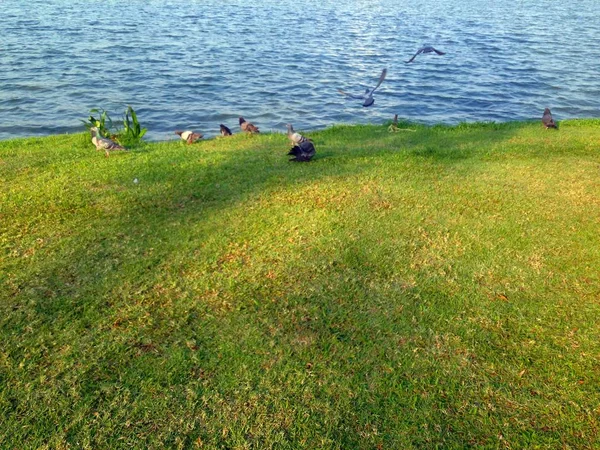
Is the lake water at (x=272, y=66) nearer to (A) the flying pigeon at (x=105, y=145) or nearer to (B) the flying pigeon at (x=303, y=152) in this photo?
(A) the flying pigeon at (x=105, y=145)

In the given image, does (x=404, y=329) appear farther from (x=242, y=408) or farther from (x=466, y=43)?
(x=466, y=43)

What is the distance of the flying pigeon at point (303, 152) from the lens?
7.39 m

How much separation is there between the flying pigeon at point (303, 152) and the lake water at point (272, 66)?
5101mm

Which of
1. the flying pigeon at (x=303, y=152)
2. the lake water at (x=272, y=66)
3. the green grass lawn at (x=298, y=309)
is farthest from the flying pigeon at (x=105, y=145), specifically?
the lake water at (x=272, y=66)

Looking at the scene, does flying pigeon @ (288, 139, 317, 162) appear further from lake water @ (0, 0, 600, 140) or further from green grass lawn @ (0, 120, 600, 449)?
lake water @ (0, 0, 600, 140)

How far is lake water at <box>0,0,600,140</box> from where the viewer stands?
13.6 metres

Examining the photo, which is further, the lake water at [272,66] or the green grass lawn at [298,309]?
the lake water at [272,66]

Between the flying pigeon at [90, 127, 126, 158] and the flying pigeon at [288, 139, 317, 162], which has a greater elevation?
the flying pigeon at [288, 139, 317, 162]

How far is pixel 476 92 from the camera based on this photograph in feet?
52.9

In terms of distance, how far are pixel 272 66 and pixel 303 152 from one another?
11.6 meters

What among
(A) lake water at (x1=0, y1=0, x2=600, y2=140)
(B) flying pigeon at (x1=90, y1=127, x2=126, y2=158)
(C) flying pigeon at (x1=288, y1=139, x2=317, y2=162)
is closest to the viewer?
(C) flying pigeon at (x1=288, y1=139, x2=317, y2=162)

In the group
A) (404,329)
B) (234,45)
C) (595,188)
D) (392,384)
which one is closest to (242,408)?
(392,384)

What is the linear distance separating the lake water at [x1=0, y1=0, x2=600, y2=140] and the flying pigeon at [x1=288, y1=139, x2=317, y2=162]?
5.10 m

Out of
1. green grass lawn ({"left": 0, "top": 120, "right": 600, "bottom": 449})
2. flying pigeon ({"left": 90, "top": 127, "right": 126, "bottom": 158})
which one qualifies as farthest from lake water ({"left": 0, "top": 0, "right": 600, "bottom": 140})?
green grass lawn ({"left": 0, "top": 120, "right": 600, "bottom": 449})
